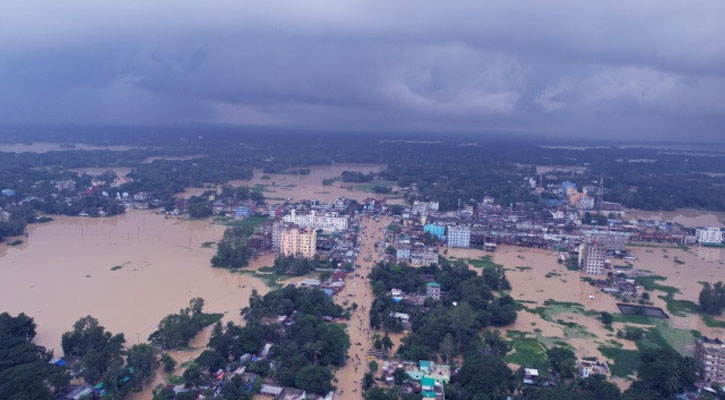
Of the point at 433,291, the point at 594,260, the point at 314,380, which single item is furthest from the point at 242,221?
the point at 314,380

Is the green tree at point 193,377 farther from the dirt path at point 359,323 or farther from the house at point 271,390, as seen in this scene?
the dirt path at point 359,323

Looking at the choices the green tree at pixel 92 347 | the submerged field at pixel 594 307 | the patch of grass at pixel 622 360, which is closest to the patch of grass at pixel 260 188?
the submerged field at pixel 594 307

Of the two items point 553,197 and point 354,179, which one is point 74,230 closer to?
point 354,179

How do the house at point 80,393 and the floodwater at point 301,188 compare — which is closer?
the house at point 80,393

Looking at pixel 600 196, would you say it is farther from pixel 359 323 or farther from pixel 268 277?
pixel 359 323

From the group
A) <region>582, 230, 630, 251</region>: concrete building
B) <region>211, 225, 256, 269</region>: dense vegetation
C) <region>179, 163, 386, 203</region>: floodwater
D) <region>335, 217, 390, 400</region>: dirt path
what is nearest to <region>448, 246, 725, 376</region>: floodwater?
<region>582, 230, 630, 251</region>: concrete building

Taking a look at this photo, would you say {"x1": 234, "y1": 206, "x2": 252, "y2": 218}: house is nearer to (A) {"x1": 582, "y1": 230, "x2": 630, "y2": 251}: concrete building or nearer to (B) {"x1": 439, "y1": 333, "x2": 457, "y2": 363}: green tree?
(A) {"x1": 582, "y1": 230, "x2": 630, "y2": 251}: concrete building
